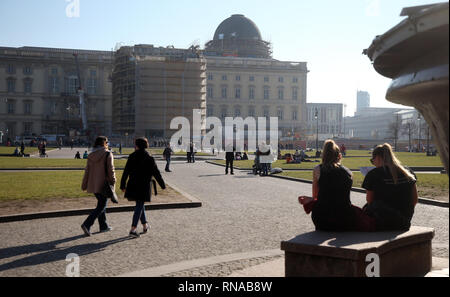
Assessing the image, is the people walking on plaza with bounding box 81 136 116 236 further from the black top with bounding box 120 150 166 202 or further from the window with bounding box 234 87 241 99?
the window with bounding box 234 87 241 99

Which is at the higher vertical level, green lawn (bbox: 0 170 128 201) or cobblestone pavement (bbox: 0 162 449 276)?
green lawn (bbox: 0 170 128 201)

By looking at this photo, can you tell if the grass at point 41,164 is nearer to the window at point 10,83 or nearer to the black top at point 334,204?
the black top at point 334,204

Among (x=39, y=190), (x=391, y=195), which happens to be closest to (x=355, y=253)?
A: (x=391, y=195)

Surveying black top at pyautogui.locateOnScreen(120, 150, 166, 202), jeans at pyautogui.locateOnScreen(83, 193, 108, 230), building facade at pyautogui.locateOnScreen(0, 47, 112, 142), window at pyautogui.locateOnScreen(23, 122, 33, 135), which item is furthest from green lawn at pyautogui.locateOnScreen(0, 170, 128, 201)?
window at pyautogui.locateOnScreen(23, 122, 33, 135)

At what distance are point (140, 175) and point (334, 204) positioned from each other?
13.6 feet

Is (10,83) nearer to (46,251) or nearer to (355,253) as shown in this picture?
(46,251)

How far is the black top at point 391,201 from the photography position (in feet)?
17.9

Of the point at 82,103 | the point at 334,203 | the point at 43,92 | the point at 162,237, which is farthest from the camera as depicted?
the point at 43,92

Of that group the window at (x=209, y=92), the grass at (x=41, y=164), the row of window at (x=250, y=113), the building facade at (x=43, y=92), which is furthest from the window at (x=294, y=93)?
the grass at (x=41, y=164)

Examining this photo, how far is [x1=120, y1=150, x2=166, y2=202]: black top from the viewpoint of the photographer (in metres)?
8.52

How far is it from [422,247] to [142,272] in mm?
3080

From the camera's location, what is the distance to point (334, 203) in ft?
17.5

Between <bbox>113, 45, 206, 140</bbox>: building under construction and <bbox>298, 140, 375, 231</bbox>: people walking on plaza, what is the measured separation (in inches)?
2997
